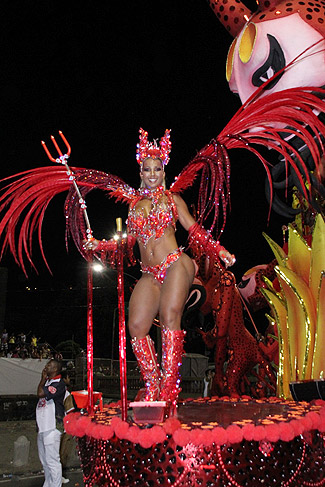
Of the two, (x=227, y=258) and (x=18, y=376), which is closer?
(x=227, y=258)

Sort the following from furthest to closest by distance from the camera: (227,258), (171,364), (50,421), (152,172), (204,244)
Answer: (50,421) < (152,172) < (204,244) < (227,258) < (171,364)

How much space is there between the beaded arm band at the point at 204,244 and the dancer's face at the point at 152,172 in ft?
1.44

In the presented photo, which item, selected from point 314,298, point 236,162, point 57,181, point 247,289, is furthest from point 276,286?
point 236,162

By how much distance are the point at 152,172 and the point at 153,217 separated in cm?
36

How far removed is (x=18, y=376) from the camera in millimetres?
10625

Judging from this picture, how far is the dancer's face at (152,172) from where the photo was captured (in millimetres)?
3598

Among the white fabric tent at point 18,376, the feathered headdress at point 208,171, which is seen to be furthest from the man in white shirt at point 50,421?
the white fabric tent at point 18,376

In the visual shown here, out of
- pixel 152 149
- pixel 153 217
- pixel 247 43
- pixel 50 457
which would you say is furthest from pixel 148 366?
pixel 247 43

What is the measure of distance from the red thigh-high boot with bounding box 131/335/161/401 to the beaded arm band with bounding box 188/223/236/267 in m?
0.74

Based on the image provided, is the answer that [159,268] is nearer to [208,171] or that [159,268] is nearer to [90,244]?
[90,244]

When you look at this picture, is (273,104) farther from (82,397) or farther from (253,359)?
(253,359)

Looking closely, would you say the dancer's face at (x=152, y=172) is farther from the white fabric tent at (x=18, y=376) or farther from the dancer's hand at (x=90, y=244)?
the white fabric tent at (x=18, y=376)

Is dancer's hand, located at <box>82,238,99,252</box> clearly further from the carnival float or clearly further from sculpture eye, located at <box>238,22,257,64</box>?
sculpture eye, located at <box>238,22,257,64</box>

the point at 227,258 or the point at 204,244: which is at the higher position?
the point at 204,244
